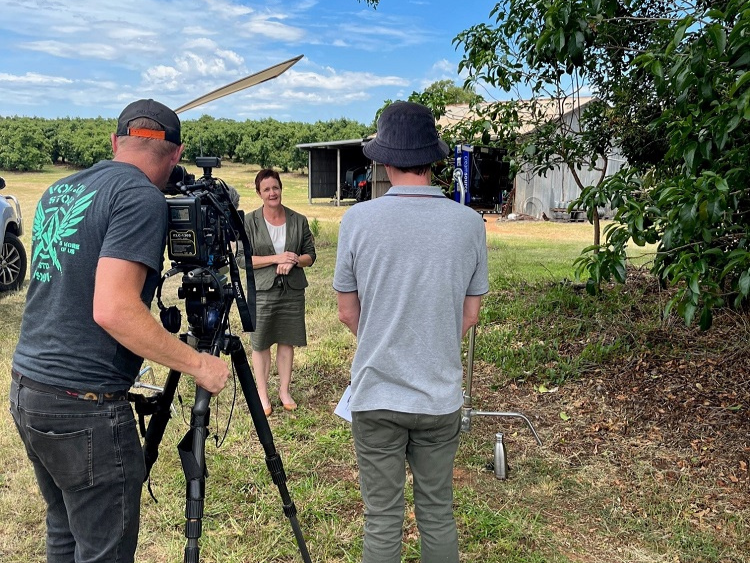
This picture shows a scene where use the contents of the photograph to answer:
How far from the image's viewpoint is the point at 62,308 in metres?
1.77

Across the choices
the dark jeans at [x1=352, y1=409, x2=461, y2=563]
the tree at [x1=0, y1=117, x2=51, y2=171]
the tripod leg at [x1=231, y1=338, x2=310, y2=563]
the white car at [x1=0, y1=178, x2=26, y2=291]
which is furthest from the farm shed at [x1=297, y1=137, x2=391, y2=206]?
the tree at [x1=0, y1=117, x2=51, y2=171]

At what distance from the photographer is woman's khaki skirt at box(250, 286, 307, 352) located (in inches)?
169

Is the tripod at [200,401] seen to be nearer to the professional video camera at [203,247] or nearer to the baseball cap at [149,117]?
the professional video camera at [203,247]

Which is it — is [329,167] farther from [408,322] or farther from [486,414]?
[408,322]

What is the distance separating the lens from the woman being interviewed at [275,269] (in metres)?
4.21

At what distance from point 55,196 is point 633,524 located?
300 centimetres

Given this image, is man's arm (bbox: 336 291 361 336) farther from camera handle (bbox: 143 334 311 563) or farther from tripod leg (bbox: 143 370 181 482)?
tripod leg (bbox: 143 370 181 482)

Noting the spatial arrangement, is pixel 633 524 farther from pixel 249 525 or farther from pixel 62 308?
pixel 62 308

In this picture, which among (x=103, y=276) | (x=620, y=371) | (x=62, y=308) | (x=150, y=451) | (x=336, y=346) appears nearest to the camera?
(x=103, y=276)

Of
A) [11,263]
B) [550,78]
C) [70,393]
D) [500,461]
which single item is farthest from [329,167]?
[70,393]

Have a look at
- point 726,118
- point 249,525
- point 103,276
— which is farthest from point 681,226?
point 249,525

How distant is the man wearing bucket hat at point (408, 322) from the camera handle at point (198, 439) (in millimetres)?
406

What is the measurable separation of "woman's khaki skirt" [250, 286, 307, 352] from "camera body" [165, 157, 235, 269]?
6.92ft

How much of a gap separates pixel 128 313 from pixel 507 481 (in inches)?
102
